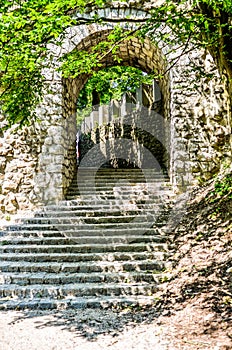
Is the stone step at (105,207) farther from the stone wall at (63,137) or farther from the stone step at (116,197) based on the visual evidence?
the stone wall at (63,137)

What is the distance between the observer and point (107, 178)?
734 centimetres

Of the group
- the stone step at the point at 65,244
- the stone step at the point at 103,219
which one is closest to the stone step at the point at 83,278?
the stone step at the point at 65,244

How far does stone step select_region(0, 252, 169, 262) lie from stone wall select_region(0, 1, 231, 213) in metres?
1.95

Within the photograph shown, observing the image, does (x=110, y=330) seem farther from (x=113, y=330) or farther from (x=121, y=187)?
(x=121, y=187)

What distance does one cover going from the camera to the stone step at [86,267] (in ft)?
13.5

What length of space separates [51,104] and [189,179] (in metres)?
3.08

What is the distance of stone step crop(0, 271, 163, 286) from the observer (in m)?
3.89

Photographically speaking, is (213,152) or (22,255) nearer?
(22,255)

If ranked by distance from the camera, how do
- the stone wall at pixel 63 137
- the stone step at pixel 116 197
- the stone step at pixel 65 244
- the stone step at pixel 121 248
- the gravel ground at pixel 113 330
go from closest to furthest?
the gravel ground at pixel 113 330, the stone step at pixel 121 248, the stone step at pixel 65 244, the stone step at pixel 116 197, the stone wall at pixel 63 137

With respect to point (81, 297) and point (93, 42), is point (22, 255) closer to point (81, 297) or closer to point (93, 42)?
point (81, 297)

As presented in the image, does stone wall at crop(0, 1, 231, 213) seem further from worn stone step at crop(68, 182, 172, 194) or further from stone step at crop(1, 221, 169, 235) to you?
stone step at crop(1, 221, 169, 235)

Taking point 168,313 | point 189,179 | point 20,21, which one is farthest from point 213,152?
point 20,21

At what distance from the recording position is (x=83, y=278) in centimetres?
395

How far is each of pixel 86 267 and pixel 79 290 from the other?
1.65 ft
